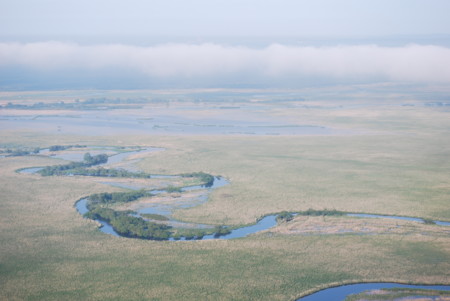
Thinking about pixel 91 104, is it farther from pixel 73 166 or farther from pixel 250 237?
pixel 250 237

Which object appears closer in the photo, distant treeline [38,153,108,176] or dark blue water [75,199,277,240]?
dark blue water [75,199,277,240]

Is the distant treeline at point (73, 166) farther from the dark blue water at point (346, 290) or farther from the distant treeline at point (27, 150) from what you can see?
the dark blue water at point (346, 290)

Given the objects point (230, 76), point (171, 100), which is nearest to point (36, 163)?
point (171, 100)

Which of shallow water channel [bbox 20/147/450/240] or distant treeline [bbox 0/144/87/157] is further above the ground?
distant treeline [bbox 0/144/87/157]

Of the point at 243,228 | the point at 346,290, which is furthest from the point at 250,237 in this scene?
the point at 346,290

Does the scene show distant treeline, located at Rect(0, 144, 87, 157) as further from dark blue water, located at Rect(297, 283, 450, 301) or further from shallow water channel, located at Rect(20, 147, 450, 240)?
dark blue water, located at Rect(297, 283, 450, 301)

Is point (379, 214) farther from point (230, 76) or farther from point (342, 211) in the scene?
point (230, 76)

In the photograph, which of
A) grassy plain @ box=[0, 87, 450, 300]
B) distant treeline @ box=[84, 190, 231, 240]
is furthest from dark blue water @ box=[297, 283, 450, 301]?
distant treeline @ box=[84, 190, 231, 240]
